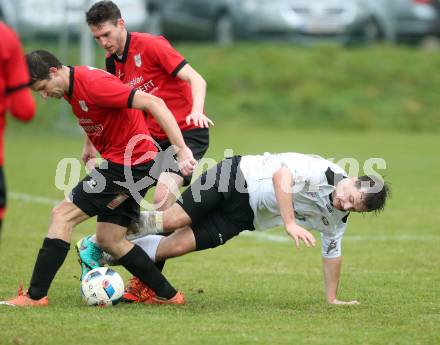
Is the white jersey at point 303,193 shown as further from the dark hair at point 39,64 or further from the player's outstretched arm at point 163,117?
the dark hair at point 39,64

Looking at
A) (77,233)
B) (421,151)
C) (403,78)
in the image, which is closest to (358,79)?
(403,78)

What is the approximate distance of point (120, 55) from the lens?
764 cm

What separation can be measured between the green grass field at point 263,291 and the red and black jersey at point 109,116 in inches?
42.5

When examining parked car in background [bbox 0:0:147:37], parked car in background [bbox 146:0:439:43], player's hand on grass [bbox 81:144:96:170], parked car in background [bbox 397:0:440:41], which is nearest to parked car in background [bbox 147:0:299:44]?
parked car in background [bbox 146:0:439:43]

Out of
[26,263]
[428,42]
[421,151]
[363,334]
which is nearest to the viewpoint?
[363,334]

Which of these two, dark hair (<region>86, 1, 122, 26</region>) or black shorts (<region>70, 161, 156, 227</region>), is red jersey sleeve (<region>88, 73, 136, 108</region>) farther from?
dark hair (<region>86, 1, 122, 26</region>)

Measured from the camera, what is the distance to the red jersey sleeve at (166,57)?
25.1 feet

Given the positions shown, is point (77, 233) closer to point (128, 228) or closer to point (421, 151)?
point (128, 228)

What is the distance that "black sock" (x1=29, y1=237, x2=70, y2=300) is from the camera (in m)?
6.57

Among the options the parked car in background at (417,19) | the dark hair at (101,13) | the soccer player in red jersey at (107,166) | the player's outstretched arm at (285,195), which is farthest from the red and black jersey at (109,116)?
the parked car in background at (417,19)

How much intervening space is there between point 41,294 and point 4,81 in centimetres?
178

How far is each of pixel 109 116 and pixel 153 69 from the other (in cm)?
116

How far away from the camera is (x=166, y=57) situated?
7664 mm

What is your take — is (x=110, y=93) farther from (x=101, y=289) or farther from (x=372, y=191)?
(x=372, y=191)
